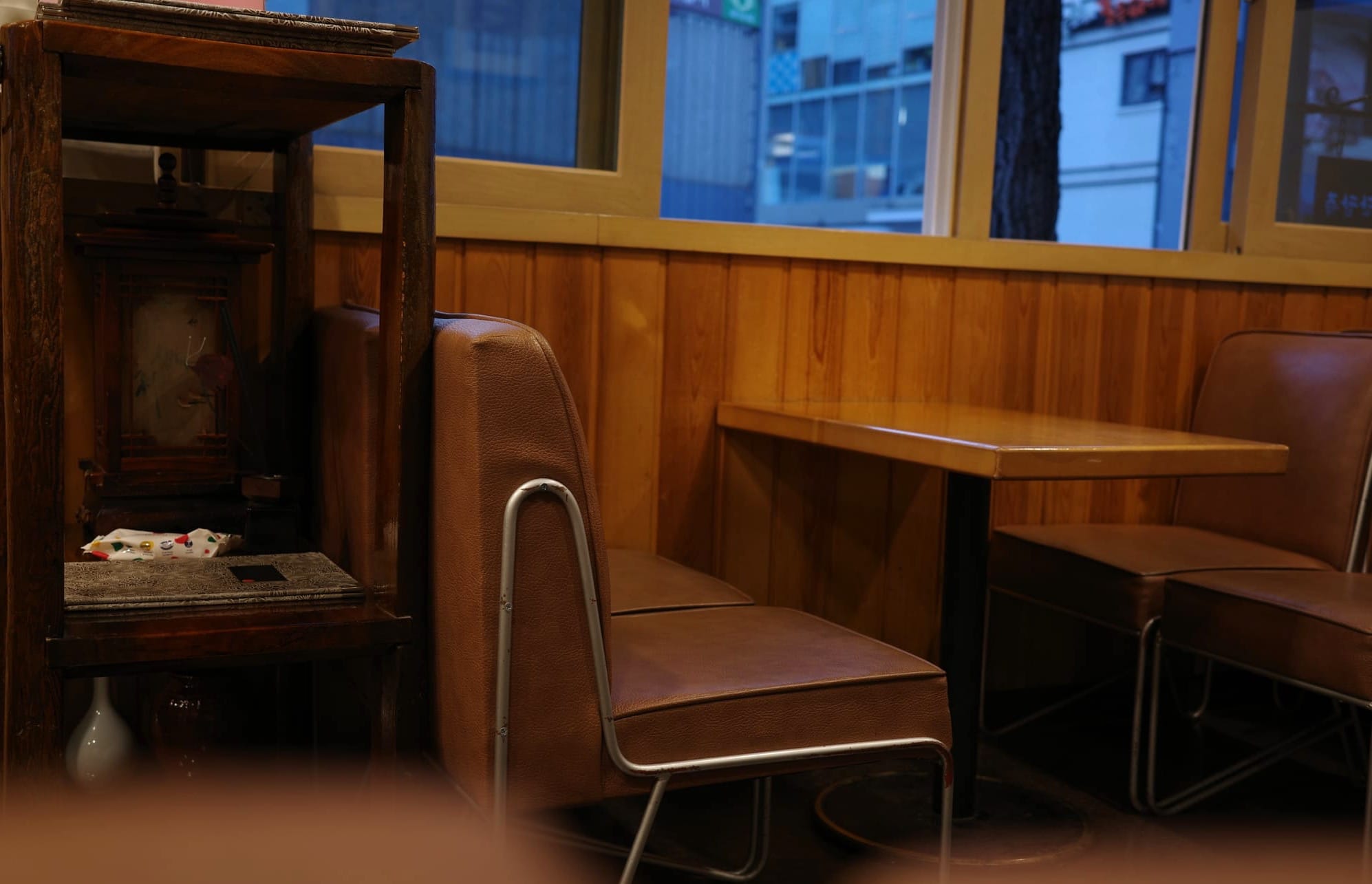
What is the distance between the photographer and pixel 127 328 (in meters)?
1.99

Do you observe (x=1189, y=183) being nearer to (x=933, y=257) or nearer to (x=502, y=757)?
(x=933, y=257)

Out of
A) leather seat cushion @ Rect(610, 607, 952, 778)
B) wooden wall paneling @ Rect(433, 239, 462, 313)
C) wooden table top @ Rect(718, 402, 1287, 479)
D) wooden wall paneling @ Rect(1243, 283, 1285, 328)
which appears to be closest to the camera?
leather seat cushion @ Rect(610, 607, 952, 778)

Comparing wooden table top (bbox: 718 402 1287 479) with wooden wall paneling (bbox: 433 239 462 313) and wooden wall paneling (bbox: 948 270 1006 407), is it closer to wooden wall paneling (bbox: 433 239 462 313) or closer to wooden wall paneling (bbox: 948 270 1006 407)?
wooden wall paneling (bbox: 948 270 1006 407)

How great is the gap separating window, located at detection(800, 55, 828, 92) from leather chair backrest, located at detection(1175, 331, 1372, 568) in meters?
1.16

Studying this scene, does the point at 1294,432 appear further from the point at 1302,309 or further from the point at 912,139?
the point at 912,139

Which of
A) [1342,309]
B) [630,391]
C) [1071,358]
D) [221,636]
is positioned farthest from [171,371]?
[1342,309]

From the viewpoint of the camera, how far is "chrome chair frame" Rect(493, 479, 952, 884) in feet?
4.87

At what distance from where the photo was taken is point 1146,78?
3619mm

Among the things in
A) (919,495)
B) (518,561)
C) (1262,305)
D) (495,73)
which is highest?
(495,73)

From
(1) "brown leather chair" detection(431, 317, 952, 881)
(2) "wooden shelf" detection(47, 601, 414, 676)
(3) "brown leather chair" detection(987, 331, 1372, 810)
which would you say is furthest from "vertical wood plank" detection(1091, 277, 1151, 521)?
(2) "wooden shelf" detection(47, 601, 414, 676)

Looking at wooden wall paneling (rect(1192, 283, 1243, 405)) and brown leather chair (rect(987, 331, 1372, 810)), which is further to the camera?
wooden wall paneling (rect(1192, 283, 1243, 405))

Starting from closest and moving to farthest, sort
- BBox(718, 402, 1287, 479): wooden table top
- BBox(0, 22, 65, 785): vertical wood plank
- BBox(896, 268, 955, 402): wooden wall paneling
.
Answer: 1. BBox(0, 22, 65, 785): vertical wood plank
2. BBox(718, 402, 1287, 479): wooden table top
3. BBox(896, 268, 955, 402): wooden wall paneling

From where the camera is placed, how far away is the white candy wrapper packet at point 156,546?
1802mm

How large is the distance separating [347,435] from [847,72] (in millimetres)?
1740
